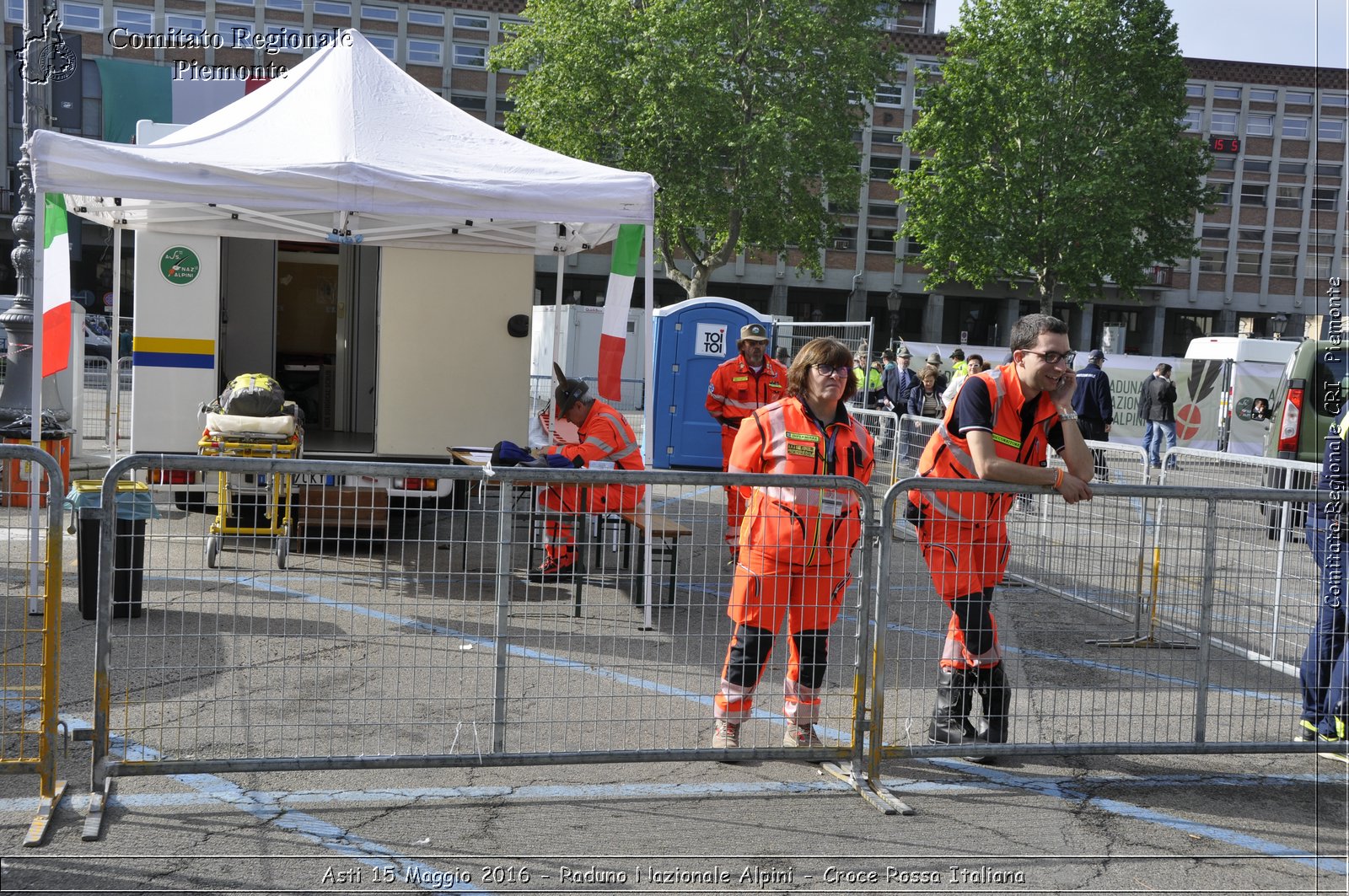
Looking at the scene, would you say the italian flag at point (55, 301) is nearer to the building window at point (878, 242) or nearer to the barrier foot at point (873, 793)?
the barrier foot at point (873, 793)

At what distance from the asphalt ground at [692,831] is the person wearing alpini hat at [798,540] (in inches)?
12.3

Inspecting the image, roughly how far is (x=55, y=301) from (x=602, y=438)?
3412mm

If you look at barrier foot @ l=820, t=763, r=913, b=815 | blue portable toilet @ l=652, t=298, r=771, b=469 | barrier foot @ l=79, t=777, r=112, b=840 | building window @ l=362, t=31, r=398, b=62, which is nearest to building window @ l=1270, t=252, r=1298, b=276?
building window @ l=362, t=31, r=398, b=62

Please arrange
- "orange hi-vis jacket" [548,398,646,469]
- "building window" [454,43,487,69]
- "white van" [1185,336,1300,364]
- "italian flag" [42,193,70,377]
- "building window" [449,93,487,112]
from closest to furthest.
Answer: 1. "italian flag" [42,193,70,377]
2. "orange hi-vis jacket" [548,398,646,469]
3. "white van" [1185,336,1300,364]
4. "building window" [454,43,487,69]
5. "building window" [449,93,487,112]

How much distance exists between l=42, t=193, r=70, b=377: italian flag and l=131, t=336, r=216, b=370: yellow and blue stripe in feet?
9.73

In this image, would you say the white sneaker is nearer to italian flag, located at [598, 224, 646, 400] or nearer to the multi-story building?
italian flag, located at [598, 224, 646, 400]

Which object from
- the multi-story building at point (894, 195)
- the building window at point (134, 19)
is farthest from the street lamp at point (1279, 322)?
the building window at point (134, 19)

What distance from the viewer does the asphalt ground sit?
3.91m

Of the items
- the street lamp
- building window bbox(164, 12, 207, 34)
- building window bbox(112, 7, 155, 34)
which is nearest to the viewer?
building window bbox(112, 7, 155, 34)

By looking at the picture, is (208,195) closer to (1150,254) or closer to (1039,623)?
(1039,623)

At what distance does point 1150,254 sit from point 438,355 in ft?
113

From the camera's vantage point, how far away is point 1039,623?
7902mm

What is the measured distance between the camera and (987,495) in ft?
16.6

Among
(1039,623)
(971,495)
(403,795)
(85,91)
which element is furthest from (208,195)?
(85,91)
